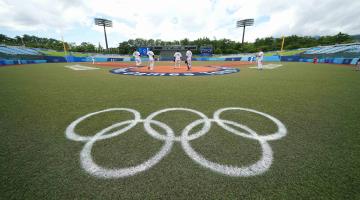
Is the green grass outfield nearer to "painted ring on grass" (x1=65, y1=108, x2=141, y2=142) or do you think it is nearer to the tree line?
"painted ring on grass" (x1=65, y1=108, x2=141, y2=142)

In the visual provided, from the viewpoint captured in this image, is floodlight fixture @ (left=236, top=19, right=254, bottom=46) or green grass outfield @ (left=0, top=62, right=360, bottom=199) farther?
floodlight fixture @ (left=236, top=19, right=254, bottom=46)

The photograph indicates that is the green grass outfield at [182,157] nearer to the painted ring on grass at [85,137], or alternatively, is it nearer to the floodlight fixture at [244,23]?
the painted ring on grass at [85,137]

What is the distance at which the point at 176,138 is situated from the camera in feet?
9.20

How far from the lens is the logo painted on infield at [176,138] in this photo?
204 cm

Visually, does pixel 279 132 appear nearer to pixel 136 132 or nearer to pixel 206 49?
pixel 136 132

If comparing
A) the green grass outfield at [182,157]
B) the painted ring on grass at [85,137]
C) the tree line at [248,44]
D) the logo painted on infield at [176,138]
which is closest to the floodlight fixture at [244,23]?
the tree line at [248,44]

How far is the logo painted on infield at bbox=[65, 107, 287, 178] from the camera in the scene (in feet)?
6.70

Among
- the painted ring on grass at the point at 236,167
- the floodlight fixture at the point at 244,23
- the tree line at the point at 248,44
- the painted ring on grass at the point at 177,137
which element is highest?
the floodlight fixture at the point at 244,23

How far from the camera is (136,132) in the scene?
2998 mm

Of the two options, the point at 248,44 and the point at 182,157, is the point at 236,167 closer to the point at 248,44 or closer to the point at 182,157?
the point at 182,157

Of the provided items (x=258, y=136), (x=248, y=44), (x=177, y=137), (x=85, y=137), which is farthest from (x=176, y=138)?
(x=248, y=44)

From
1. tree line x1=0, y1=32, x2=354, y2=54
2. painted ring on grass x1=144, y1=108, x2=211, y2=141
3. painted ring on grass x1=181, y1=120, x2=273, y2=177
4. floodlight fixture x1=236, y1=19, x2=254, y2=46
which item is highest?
floodlight fixture x1=236, y1=19, x2=254, y2=46

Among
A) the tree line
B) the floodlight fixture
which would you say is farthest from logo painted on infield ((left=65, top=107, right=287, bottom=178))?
the floodlight fixture

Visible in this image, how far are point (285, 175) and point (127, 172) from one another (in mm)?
2087
